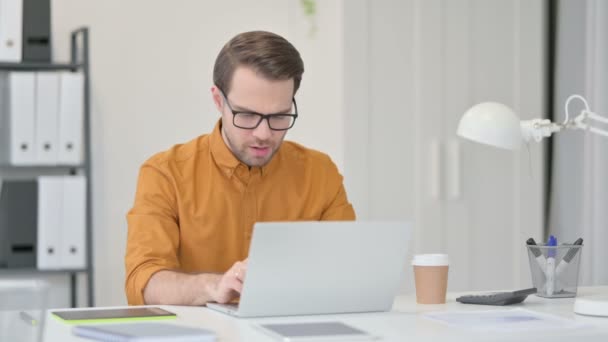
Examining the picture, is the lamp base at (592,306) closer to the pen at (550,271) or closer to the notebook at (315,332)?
the pen at (550,271)

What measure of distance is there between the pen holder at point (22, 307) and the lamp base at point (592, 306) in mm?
1147

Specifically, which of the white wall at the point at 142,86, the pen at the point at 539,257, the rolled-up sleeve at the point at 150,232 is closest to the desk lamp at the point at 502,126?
the pen at the point at 539,257

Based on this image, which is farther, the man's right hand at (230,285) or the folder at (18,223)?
the folder at (18,223)

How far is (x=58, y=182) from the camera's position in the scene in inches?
137

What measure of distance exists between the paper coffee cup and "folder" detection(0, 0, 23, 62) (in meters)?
2.01

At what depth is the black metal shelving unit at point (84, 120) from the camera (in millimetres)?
3498

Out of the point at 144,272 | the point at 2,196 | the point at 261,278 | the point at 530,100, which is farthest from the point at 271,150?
the point at 530,100

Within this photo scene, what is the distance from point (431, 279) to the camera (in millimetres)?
2035

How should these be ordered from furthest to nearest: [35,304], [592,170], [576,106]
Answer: [576,106] → [592,170] → [35,304]

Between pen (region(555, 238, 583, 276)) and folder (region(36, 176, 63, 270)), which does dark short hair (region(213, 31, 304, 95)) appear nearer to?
pen (region(555, 238, 583, 276))

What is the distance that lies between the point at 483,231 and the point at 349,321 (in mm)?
2177

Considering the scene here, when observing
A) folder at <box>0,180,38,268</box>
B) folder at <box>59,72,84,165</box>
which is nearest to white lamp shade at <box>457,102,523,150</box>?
folder at <box>59,72,84,165</box>

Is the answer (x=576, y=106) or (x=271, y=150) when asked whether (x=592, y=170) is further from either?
(x=271, y=150)

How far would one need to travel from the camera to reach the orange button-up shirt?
230 cm
